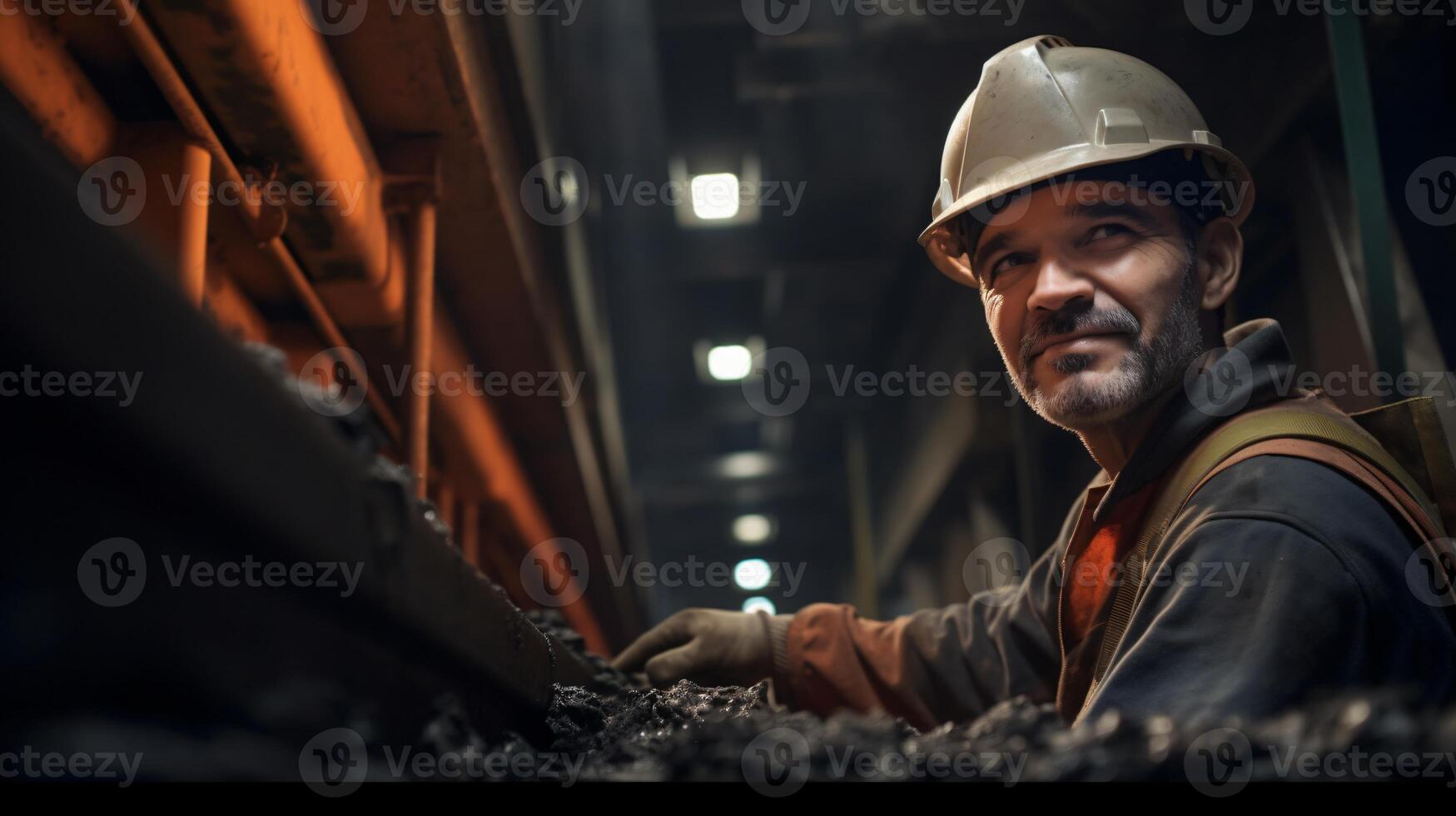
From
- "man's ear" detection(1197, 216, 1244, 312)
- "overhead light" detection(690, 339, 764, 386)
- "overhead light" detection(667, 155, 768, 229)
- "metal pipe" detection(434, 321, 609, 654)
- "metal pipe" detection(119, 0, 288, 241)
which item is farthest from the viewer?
"overhead light" detection(690, 339, 764, 386)

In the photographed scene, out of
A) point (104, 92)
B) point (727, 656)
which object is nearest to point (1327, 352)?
point (727, 656)

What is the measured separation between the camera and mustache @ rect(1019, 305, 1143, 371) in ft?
5.40

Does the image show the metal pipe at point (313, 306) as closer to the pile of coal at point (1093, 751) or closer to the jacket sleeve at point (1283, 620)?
the pile of coal at point (1093, 751)

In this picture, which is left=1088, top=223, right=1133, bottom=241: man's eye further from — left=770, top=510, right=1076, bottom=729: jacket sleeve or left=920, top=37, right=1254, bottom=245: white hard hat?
left=770, top=510, right=1076, bottom=729: jacket sleeve

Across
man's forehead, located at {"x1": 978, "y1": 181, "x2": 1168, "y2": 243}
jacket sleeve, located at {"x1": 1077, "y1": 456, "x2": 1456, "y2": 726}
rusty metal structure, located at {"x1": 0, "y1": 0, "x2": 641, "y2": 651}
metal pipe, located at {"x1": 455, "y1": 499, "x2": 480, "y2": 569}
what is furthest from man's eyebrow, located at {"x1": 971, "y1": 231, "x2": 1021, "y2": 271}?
metal pipe, located at {"x1": 455, "y1": 499, "x2": 480, "y2": 569}

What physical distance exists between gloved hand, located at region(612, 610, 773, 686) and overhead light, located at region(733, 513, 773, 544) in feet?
20.4

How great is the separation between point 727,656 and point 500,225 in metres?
1.09

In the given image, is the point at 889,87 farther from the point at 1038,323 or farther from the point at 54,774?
the point at 54,774

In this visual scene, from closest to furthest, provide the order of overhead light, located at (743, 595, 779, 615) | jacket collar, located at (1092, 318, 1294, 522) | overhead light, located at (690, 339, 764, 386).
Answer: jacket collar, located at (1092, 318, 1294, 522), overhead light, located at (690, 339, 764, 386), overhead light, located at (743, 595, 779, 615)

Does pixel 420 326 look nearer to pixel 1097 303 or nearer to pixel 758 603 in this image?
pixel 1097 303

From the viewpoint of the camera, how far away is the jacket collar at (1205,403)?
4.91 feet

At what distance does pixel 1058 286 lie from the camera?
5.50ft

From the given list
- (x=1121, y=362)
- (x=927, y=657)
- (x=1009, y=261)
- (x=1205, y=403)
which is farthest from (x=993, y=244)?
(x=927, y=657)

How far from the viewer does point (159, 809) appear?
606 millimetres
